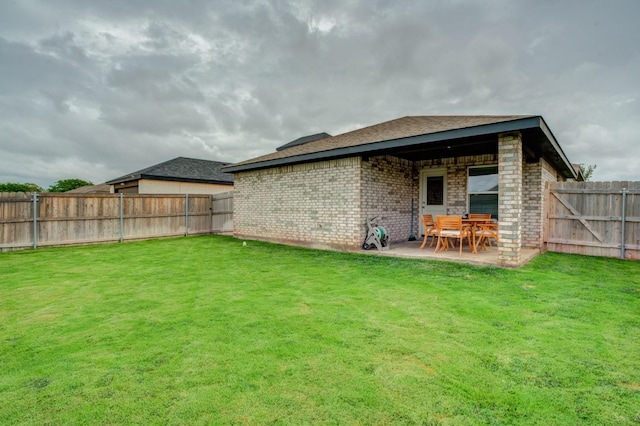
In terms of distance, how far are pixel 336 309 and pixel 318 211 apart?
5.16 metres

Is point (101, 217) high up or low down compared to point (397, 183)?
down

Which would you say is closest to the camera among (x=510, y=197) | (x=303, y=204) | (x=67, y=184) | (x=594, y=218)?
(x=510, y=197)

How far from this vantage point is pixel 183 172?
16.7m

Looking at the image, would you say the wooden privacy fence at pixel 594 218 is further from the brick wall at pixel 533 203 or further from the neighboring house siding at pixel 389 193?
the neighboring house siding at pixel 389 193

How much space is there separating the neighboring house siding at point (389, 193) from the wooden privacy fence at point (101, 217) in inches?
264

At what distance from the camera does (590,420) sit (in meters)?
1.74

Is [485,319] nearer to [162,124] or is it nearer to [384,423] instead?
[384,423]

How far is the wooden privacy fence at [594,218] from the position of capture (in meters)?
7.40

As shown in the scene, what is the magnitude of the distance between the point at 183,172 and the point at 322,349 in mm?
16309

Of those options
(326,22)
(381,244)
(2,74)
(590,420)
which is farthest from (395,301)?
(2,74)

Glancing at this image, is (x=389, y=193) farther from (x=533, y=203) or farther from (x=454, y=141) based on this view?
(x=533, y=203)

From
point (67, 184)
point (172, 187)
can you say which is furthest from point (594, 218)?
point (67, 184)

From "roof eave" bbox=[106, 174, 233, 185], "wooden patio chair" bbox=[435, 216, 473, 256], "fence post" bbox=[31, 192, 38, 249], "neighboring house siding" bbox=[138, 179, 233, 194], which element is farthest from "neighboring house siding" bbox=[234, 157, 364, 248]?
"neighboring house siding" bbox=[138, 179, 233, 194]

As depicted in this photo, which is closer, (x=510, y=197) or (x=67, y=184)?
(x=510, y=197)
